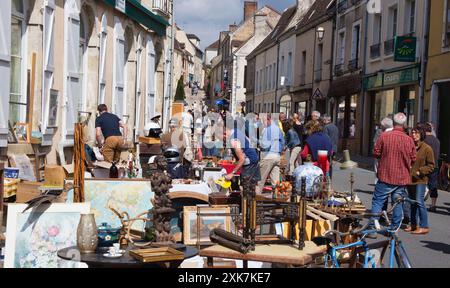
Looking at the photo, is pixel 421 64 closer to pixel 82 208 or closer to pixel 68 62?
pixel 68 62

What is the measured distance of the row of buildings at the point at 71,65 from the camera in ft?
36.0

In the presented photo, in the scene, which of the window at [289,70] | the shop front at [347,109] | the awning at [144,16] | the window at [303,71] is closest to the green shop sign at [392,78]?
the shop front at [347,109]

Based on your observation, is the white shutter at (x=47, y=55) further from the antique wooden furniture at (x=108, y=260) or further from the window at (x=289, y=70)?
the window at (x=289, y=70)

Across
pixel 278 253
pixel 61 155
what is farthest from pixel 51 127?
pixel 278 253

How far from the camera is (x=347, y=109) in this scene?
29.2 m

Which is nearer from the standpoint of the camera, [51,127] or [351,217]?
[351,217]

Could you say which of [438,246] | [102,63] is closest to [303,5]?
[102,63]

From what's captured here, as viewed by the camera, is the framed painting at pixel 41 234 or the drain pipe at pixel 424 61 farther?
the drain pipe at pixel 424 61

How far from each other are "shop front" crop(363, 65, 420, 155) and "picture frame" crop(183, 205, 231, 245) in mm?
15436

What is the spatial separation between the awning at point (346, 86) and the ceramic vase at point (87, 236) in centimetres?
2331

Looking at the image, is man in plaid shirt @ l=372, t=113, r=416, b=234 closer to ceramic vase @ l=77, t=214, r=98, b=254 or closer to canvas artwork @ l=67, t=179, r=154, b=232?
canvas artwork @ l=67, t=179, r=154, b=232

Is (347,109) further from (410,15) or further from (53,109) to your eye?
(53,109)
